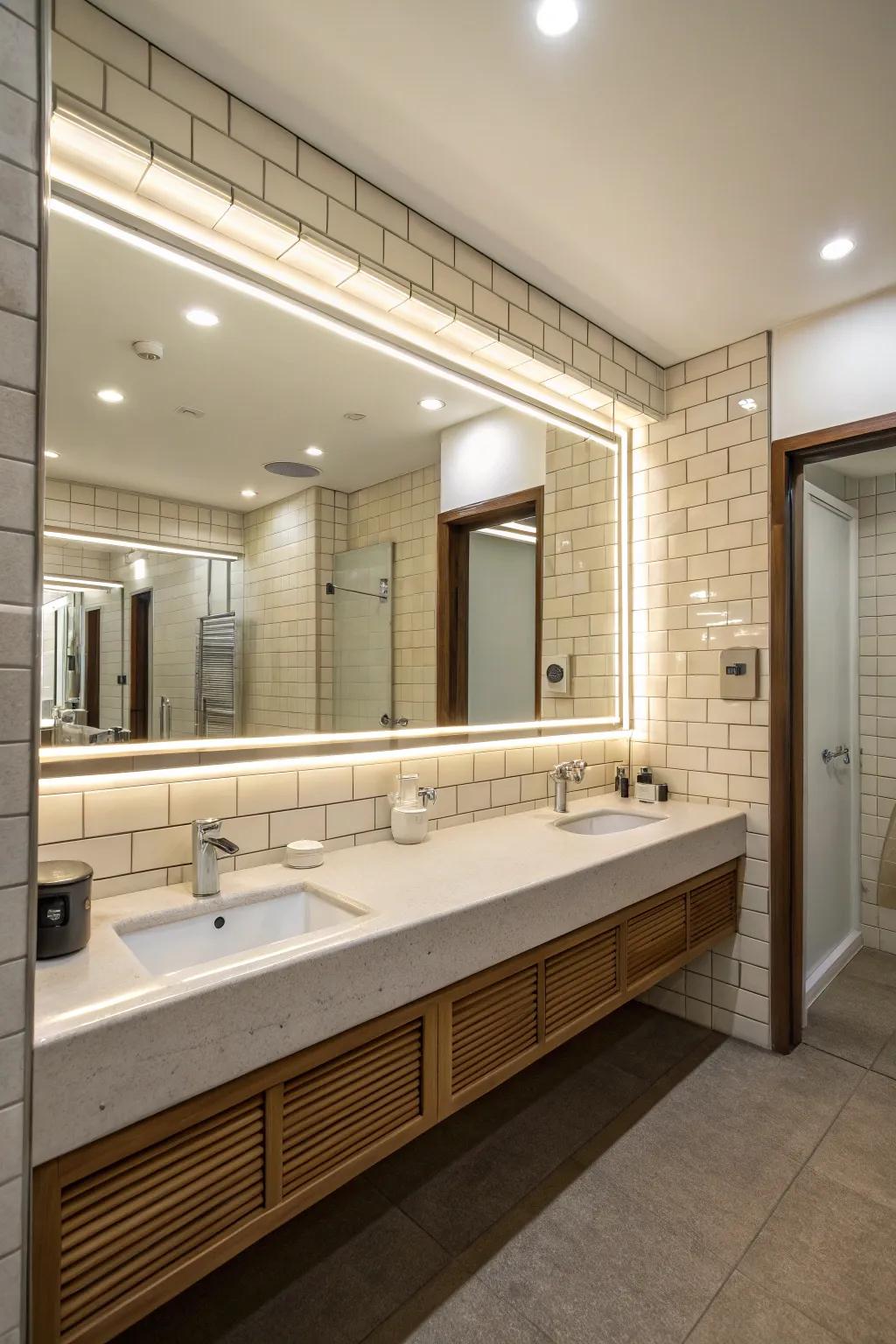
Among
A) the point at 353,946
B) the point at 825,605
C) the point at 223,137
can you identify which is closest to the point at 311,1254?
the point at 353,946

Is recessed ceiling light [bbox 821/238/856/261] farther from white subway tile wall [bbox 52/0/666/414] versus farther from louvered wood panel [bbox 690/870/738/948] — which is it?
louvered wood panel [bbox 690/870/738/948]

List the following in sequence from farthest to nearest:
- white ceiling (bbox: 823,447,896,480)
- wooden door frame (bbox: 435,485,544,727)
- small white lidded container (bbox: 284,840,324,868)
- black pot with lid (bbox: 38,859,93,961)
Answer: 1. white ceiling (bbox: 823,447,896,480)
2. wooden door frame (bbox: 435,485,544,727)
3. small white lidded container (bbox: 284,840,324,868)
4. black pot with lid (bbox: 38,859,93,961)

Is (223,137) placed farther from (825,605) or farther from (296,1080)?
(825,605)

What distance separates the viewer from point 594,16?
1.36 m

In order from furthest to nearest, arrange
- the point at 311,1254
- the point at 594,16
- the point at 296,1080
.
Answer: the point at 311,1254, the point at 594,16, the point at 296,1080

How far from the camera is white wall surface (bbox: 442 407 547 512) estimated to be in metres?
2.22

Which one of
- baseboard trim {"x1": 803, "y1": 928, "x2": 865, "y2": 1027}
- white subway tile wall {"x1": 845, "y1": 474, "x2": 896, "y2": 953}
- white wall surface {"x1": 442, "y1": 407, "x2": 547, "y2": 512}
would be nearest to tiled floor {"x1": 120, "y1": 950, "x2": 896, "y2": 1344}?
baseboard trim {"x1": 803, "y1": 928, "x2": 865, "y2": 1027}

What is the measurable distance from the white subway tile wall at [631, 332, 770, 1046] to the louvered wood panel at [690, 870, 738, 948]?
0.22 ft

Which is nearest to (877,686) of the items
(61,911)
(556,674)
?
(556,674)

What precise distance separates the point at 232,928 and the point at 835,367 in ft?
8.51

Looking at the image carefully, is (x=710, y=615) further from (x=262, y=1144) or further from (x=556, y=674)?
(x=262, y=1144)

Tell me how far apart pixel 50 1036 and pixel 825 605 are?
10.5 feet

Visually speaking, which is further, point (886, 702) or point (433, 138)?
point (886, 702)

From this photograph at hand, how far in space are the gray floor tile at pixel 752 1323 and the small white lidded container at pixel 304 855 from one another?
127 centimetres
